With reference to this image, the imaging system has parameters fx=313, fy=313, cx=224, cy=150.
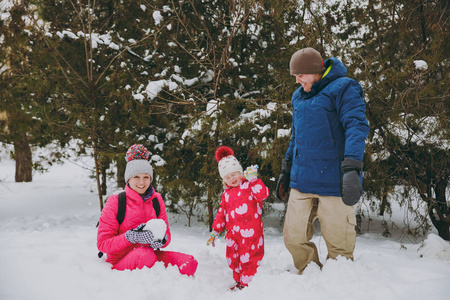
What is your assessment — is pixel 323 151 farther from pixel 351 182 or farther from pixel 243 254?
pixel 243 254

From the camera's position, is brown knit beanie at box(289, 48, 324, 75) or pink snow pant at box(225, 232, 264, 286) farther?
pink snow pant at box(225, 232, 264, 286)

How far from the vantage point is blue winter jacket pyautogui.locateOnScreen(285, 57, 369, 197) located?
2482 millimetres

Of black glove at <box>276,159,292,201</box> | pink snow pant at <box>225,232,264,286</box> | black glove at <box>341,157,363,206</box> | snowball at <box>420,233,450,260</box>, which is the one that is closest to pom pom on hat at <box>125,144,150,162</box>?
pink snow pant at <box>225,232,264,286</box>

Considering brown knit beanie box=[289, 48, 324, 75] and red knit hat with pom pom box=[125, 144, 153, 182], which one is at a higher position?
brown knit beanie box=[289, 48, 324, 75]

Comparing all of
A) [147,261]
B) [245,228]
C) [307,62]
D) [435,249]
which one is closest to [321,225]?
[245,228]

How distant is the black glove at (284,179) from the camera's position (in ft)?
10.4

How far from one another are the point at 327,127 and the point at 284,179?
2.57ft

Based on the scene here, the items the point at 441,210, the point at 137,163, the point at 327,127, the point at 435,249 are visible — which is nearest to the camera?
the point at 327,127

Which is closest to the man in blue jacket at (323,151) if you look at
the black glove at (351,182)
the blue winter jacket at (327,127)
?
the blue winter jacket at (327,127)

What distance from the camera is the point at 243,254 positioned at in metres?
3.14

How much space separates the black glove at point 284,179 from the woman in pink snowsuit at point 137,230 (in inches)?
42.5

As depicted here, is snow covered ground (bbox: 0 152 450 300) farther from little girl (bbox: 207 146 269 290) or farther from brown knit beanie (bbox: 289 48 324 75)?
brown knit beanie (bbox: 289 48 324 75)

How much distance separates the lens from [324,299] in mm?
2158

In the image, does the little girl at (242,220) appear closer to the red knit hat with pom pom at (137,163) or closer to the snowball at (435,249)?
the red knit hat with pom pom at (137,163)
